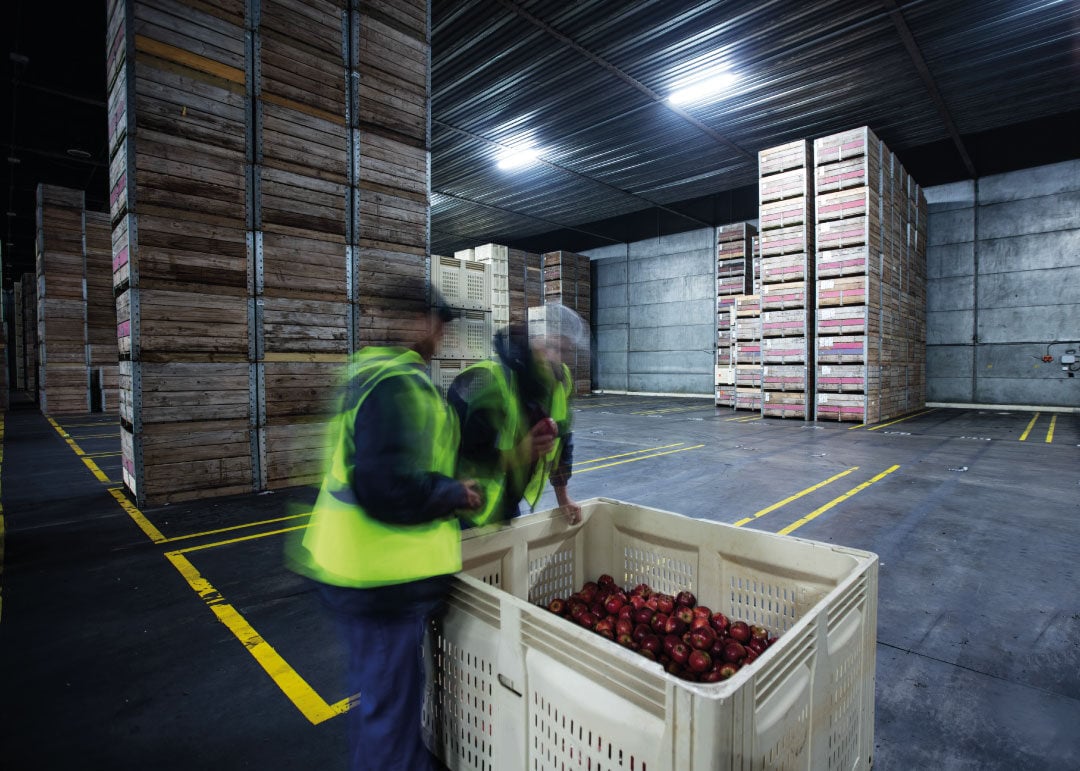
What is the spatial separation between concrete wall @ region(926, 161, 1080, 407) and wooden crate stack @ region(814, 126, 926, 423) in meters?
4.28

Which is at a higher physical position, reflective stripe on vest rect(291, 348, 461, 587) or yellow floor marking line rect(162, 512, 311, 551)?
reflective stripe on vest rect(291, 348, 461, 587)

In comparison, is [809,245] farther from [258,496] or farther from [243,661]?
[243,661]

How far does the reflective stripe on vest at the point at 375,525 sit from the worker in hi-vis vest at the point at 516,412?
697 mm

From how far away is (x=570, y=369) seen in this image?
8773 millimetres

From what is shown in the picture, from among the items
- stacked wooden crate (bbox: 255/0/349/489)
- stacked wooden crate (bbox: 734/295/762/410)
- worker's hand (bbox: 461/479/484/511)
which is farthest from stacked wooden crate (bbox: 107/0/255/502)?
stacked wooden crate (bbox: 734/295/762/410)

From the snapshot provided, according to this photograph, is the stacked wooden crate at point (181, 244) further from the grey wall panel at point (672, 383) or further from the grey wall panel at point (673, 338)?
the grey wall panel at point (672, 383)

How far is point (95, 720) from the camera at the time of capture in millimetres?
2408

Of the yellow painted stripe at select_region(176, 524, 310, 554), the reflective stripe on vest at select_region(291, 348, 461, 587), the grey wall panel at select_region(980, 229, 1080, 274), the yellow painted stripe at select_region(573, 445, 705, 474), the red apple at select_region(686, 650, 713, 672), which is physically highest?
the grey wall panel at select_region(980, 229, 1080, 274)

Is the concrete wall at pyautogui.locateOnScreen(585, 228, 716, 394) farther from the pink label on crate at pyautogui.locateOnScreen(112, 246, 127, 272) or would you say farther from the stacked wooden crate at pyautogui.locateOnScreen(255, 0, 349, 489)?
the pink label on crate at pyautogui.locateOnScreen(112, 246, 127, 272)

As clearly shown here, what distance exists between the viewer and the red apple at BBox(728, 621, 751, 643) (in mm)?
2068

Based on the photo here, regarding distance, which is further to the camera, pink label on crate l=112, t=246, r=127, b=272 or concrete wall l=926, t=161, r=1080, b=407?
concrete wall l=926, t=161, r=1080, b=407

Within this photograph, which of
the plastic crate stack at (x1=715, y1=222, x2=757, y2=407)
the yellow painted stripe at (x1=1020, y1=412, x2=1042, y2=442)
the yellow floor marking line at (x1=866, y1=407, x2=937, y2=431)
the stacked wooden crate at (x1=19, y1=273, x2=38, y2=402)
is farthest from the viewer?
the stacked wooden crate at (x1=19, y1=273, x2=38, y2=402)

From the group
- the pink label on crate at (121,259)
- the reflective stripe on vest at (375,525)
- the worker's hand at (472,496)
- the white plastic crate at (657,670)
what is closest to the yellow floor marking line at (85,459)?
the pink label on crate at (121,259)

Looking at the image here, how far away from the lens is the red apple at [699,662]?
1.92 meters
